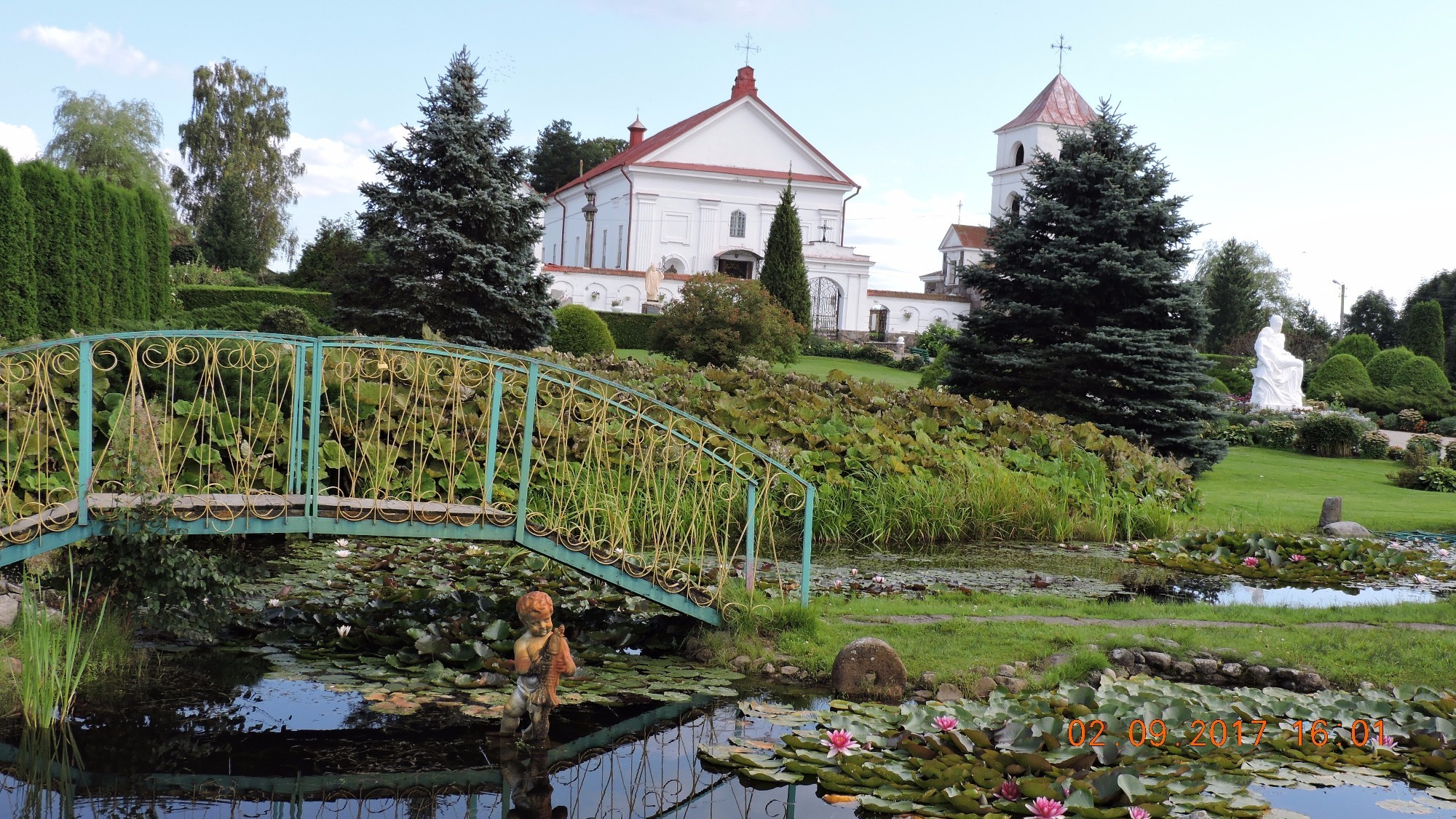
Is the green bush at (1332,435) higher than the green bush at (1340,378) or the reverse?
the reverse

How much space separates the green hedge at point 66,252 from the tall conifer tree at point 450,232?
370cm

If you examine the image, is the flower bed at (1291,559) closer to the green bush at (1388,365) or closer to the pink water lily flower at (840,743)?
the pink water lily flower at (840,743)

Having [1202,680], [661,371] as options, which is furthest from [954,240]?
[1202,680]

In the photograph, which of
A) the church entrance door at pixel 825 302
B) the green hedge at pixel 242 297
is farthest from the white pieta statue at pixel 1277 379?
the green hedge at pixel 242 297

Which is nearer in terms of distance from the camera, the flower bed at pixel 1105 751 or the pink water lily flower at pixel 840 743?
the flower bed at pixel 1105 751

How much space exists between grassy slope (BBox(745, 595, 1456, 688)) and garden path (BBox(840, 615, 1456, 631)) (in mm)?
53

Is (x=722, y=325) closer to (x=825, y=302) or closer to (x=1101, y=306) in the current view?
(x=1101, y=306)

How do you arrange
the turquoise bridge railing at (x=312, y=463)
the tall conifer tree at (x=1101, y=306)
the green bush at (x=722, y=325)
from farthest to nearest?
the green bush at (x=722, y=325)
the tall conifer tree at (x=1101, y=306)
the turquoise bridge railing at (x=312, y=463)

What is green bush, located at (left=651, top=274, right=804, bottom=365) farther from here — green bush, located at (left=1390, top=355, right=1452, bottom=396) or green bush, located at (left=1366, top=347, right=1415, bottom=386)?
green bush, located at (left=1366, top=347, right=1415, bottom=386)

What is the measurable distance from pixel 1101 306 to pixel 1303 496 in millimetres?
3525

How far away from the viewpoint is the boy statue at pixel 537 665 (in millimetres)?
4984

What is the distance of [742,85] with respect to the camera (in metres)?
44.7

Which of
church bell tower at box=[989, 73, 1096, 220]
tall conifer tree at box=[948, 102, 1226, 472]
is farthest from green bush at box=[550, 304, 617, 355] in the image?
church bell tower at box=[989, 73, 1096, 220]

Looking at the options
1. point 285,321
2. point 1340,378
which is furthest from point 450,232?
point 1340,378
